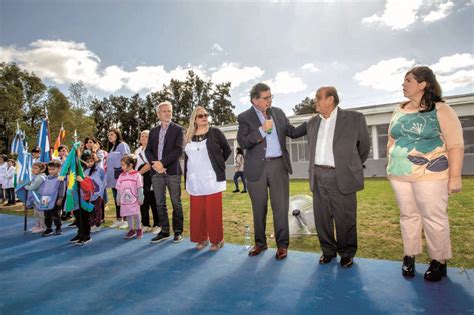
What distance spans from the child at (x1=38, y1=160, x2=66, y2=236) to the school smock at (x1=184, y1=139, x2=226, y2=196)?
2.86 m

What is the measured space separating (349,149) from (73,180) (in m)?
4.39

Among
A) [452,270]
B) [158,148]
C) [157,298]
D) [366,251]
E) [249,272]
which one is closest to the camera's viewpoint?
[157,298]

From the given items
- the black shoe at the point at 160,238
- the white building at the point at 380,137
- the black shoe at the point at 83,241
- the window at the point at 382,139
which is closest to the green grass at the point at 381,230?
the black shoe at the point at 160,238

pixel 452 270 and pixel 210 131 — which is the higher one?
pixel 210 131

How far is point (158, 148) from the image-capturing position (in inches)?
197

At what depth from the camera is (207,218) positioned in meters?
4.38

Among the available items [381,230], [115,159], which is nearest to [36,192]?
[115,159]

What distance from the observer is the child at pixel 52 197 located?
572cm

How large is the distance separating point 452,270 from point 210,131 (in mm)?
3109

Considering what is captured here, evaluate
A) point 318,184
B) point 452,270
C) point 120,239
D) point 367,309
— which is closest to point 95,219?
point 120,239

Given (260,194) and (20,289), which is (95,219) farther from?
(260,194)

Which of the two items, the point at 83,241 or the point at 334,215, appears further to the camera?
the point at 83,241

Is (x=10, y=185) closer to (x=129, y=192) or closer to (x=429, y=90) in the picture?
(x=129, y=192)

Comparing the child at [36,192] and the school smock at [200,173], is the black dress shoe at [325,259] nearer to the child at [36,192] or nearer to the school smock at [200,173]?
the school smock at [200,173]
